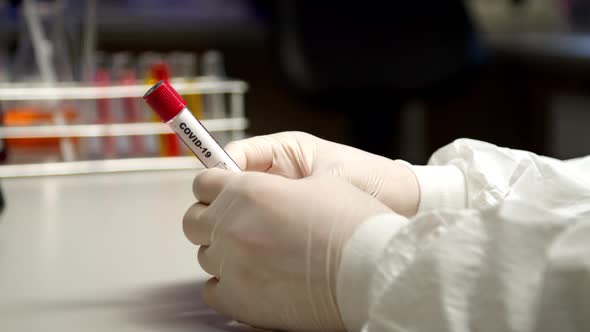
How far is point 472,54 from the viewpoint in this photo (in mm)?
1943

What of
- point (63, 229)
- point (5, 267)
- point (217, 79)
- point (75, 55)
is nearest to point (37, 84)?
point (75, 55)

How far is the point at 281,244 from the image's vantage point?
1.58ft

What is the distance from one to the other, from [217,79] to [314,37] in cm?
70

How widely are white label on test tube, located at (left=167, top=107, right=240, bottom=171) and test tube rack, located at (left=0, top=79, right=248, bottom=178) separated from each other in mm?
516

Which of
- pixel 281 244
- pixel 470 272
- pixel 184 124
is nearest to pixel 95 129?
pixel 184 124

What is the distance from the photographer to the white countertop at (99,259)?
527 mm

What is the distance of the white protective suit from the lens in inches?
15.1

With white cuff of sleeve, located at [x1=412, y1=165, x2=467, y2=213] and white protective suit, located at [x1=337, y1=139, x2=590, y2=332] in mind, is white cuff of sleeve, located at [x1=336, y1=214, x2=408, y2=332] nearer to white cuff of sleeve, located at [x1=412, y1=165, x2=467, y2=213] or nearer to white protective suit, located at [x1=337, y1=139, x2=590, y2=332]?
white protective suit, located at [x1=337, y1=139, x2=590, y2=332]

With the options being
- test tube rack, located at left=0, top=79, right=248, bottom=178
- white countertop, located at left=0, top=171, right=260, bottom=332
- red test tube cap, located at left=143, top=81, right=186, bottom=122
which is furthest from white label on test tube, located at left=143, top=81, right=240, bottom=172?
test tube rack, located at left=0, top=79, right=248, bottom=178

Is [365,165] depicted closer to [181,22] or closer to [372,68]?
[372,68]

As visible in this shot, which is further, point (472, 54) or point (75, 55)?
point (472, 54)

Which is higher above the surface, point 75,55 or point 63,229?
point 75,55

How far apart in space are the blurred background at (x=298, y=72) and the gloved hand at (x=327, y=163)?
1.55 feet

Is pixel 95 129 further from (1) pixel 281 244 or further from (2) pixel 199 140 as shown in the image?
(1) pixel 281 244
